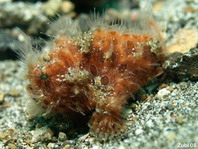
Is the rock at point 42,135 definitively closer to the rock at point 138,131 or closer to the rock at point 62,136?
the rock at point 62,136

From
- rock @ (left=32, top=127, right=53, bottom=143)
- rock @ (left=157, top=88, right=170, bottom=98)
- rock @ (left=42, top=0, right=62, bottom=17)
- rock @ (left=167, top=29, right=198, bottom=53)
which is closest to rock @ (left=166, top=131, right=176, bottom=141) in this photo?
rock @ (left=157, top=88, right=170, bottom=98)

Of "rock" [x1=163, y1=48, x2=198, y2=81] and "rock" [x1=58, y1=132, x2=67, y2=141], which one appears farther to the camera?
"rock" [x1=163, y1=48, x2=198, y2=81]

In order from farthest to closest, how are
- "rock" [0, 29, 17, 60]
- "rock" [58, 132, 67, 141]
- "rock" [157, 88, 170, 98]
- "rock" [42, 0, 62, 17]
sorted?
"rock" [0, 29, 17, 60]
"rock" [42, 0, 62, 17]
"rock" [157, 88, 170, 98]
"rock" [58, 132, 67, 141]

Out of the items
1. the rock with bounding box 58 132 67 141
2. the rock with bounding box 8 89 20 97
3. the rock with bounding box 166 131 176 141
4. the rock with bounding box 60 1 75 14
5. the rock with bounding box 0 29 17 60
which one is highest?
the rock with bounding box 60 1 75 14

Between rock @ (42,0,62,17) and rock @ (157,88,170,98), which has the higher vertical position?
rock @ (42,0,62,17)

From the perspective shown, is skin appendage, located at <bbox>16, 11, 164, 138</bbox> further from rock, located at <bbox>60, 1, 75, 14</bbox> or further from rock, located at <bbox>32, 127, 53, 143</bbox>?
rock, located at <bbox>60, 1, 75, 14</bbox>

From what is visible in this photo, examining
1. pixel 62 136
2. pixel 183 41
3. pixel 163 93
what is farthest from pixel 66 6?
pixel 62 136

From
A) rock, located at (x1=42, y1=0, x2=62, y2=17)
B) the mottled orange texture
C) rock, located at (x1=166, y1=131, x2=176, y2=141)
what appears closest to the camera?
rock, located at (x1=166, y1=131, x2=176, y2=141)

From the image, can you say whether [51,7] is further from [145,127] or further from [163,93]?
[145,127]
